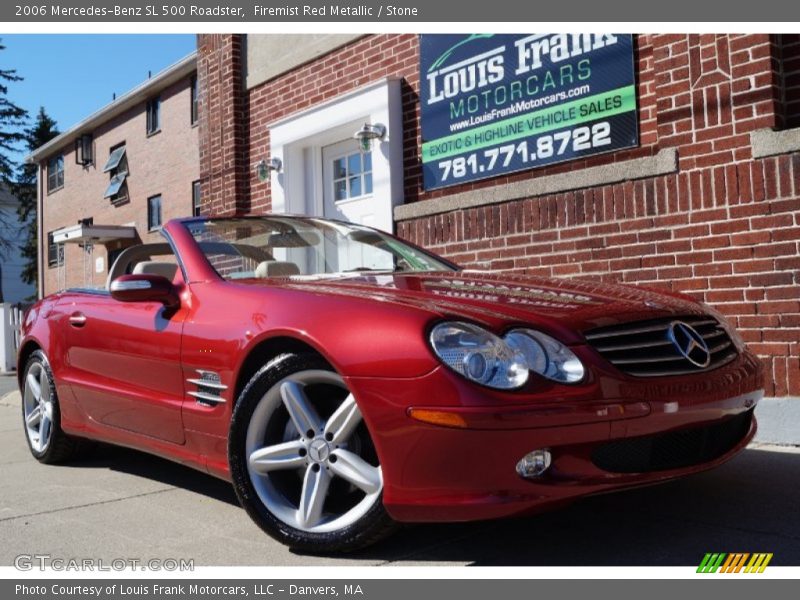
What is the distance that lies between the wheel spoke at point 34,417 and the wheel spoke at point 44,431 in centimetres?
7

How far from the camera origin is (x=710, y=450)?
9.55 feet

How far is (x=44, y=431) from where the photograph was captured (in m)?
4.77

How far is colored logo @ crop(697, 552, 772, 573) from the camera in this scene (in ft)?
8.29

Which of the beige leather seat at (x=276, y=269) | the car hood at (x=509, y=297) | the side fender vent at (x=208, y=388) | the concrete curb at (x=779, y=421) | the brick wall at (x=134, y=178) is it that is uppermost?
the brick wall at (x=134, y=178)

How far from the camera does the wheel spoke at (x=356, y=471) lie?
266 cm

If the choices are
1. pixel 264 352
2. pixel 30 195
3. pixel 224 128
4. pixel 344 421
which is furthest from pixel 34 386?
pixel 30 195

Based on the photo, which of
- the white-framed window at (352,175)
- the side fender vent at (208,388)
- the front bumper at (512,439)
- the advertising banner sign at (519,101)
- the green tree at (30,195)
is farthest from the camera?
the green tree at (30,195)

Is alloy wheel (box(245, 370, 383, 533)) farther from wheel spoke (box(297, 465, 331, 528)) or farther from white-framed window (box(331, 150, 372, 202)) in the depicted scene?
white-framed window (box(331, 150, 372, 202))

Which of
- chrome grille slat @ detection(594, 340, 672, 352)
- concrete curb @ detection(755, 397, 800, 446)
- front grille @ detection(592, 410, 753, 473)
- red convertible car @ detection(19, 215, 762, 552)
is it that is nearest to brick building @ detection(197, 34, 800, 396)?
concrete curb @ detection(755, 397, 800, 446)

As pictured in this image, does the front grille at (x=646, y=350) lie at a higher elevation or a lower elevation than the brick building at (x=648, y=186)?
lower

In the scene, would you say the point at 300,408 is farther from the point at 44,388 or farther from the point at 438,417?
the point at 44,388

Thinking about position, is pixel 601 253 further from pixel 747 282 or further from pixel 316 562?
pixel 316 562

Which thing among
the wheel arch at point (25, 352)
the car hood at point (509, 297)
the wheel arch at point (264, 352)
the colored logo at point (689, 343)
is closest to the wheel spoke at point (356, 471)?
the wheel arch at point (264, 352)

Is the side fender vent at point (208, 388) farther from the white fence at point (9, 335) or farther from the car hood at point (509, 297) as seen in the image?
the white fence at point (9, 335)
